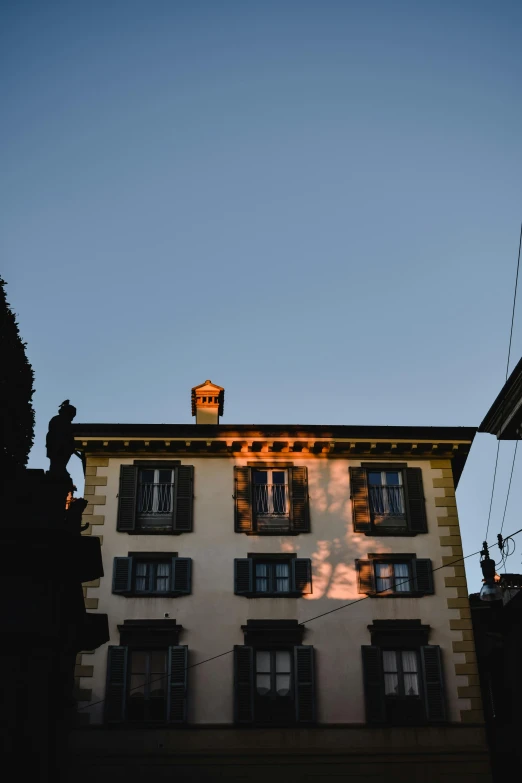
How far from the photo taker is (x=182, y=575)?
26.3 meters

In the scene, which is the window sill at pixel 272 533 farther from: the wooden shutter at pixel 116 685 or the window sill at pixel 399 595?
the wooden shutter at pixel 116 685

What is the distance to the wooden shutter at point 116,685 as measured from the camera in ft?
79.8

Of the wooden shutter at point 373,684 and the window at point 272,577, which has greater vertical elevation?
the window at point 272,577

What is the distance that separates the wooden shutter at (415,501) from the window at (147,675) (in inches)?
332

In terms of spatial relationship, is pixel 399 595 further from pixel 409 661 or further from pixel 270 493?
pixel 270 493

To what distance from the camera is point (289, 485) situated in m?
28.0

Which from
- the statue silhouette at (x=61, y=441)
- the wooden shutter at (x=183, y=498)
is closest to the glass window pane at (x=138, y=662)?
the wooden shutter at (x=183, y=498)

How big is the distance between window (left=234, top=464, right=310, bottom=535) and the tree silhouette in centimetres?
707

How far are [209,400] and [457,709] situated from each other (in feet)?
44.0

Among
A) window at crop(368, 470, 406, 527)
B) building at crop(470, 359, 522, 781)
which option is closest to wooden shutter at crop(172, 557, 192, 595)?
window at crop(368, 470, 406, 527)

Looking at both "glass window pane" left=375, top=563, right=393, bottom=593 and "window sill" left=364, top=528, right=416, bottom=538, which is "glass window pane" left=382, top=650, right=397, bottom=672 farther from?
"window sill" left=364, top=528, right=416, bottom=538

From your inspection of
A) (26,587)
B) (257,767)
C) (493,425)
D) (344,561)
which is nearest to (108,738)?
(257,767)

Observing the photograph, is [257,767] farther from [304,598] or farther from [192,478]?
[192,478]

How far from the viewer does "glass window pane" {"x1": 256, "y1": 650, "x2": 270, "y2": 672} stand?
25.3 m
